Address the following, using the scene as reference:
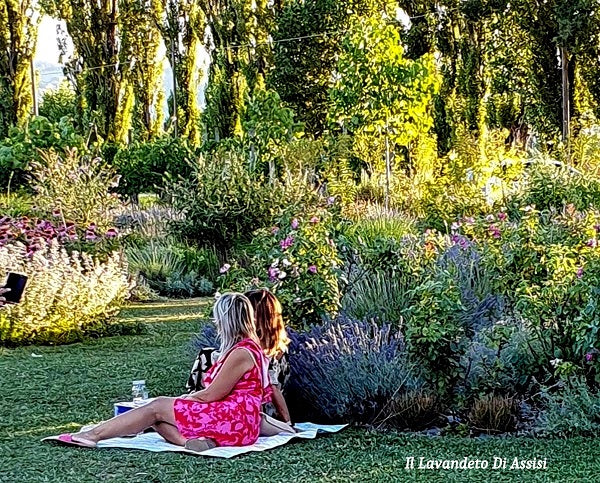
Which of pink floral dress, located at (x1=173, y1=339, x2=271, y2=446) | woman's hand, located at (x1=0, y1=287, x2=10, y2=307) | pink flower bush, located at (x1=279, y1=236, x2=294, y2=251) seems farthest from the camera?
woman's hand, located at (x1=0, y1=287, x2=10, y2=307)

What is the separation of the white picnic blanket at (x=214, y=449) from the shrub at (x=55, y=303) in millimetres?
4035

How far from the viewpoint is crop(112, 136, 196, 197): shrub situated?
23391 mm

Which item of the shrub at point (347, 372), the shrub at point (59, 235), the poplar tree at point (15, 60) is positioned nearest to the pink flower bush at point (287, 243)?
the shrub at point (347, 372)

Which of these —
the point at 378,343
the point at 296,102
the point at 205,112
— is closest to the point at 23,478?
the point at 378,343

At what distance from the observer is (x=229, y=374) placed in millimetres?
5688

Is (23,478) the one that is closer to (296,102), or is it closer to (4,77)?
(296,102)

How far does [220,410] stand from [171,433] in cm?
32

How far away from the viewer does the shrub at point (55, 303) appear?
9.70 meters

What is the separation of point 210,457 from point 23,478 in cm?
104

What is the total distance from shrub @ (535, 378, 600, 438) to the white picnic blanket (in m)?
1.28

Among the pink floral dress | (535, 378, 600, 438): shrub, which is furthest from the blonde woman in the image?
(535, 378, 600, 438): shrub

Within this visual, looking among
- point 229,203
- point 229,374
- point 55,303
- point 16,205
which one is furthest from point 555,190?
point 16,205

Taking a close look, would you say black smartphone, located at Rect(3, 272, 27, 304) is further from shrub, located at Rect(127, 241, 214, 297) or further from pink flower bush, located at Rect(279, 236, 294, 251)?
shrub, located at Rect(127, 241, 214, 297)

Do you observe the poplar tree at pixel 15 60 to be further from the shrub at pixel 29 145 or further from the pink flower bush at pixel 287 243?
the pink flower bush at pixel 287 243
